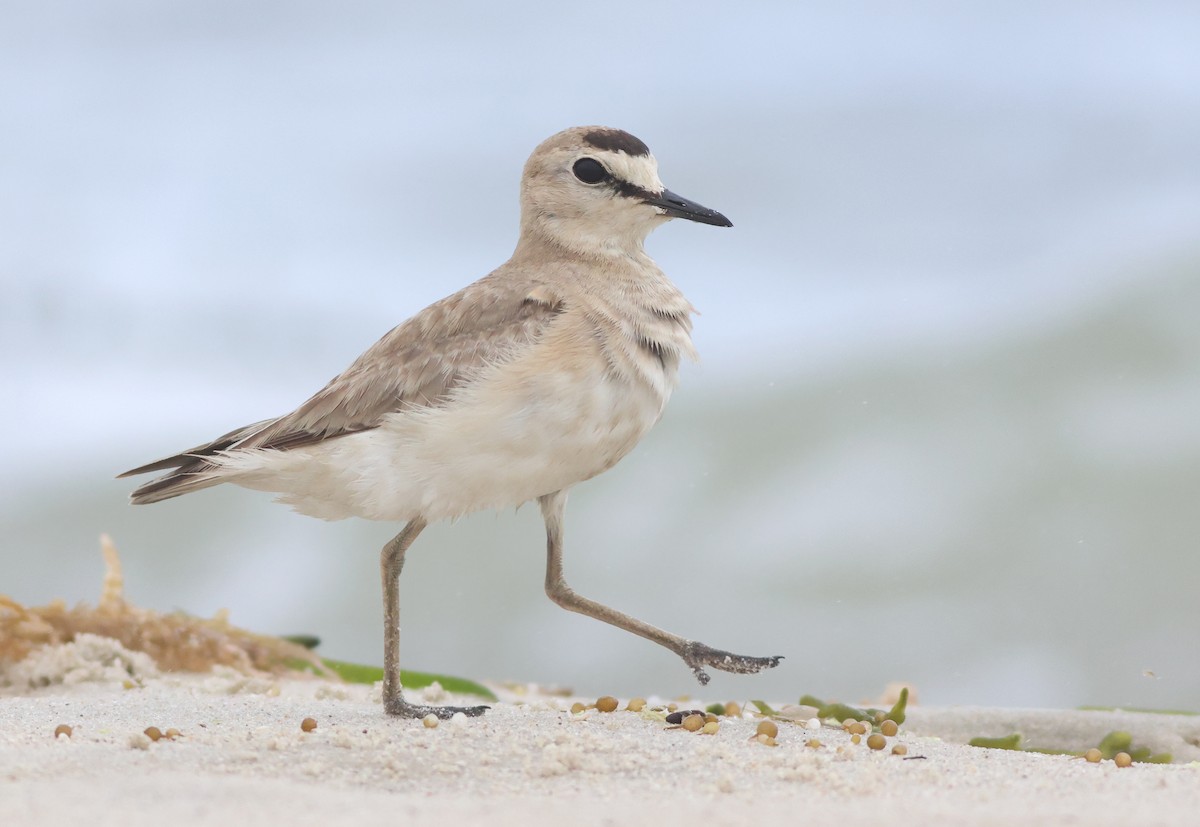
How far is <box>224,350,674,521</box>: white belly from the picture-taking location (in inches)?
201

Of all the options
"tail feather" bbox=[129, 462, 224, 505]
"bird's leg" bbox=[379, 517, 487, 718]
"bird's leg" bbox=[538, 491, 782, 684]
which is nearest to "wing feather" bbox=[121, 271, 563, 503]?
"tail feather" bbox=[129, 462, 224, 505]

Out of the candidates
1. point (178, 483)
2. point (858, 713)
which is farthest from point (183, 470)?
point (858, 713)

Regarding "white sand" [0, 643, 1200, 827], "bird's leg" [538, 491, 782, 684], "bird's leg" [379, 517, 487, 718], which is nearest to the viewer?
"white sand" [0, 643, 1200, 827]

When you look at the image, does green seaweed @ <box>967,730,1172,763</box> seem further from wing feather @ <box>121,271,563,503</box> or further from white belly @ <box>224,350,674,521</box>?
wing feather @ <box>121,271,563,503</box>

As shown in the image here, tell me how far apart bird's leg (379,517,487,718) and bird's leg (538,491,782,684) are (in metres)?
0.67

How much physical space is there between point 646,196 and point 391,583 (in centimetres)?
206

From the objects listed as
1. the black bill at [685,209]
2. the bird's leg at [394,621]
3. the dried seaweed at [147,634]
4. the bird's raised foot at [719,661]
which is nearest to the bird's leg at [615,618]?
the bird's raised foot at [719,661]

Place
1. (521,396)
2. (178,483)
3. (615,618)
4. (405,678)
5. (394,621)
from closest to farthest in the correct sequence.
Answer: (521,396), (394,621), (178,483), (615,618), (405,678)

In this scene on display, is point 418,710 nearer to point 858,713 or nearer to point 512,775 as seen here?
point 512,775

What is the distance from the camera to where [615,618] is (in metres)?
5.95

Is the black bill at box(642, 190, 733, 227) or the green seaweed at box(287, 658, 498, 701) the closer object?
the black bill at box(642, 190, 733, 227)

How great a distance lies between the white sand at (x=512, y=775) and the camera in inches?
144

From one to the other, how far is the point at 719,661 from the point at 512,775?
1548mm

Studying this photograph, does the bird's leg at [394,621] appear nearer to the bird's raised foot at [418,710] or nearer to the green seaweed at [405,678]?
the bird's raised foot at [418,710]
